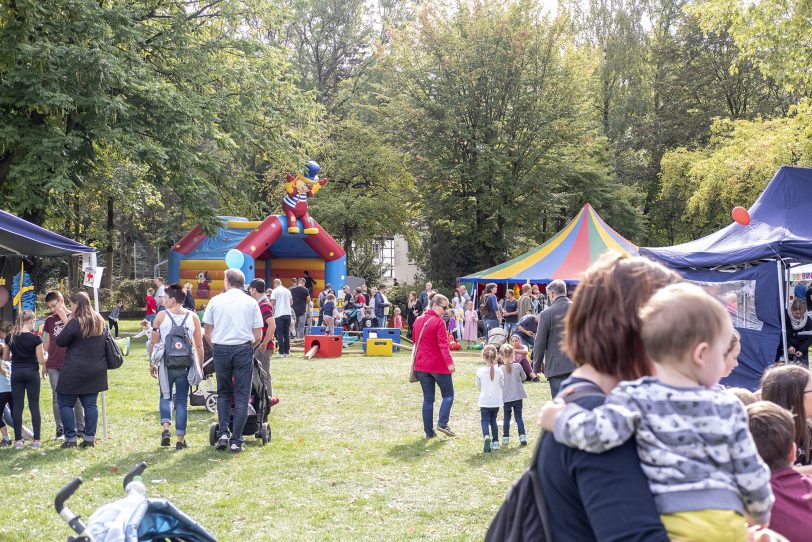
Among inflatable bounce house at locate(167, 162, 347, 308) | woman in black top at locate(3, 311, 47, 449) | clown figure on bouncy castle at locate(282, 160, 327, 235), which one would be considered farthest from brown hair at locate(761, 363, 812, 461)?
clown figure on bouncy castle at locate(282, 160, 327, 235)

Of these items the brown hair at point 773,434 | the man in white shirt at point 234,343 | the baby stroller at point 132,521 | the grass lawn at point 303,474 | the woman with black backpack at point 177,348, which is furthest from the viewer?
the woman with black backpack at point 177,348

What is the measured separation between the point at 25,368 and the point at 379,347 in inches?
492

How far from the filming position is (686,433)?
192 centimetres

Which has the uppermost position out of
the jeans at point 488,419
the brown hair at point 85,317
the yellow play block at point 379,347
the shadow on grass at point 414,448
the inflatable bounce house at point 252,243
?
the inflatable bounce house at point 252,243

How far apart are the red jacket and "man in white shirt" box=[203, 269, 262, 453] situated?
191 cm

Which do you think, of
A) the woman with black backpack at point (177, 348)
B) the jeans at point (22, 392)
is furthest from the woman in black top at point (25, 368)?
the woman with black backpack at point (177, 348)

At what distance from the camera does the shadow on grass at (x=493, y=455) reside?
8.83m

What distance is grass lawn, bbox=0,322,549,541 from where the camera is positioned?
21.3ft

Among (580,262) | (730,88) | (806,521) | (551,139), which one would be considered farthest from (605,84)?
(806,521)

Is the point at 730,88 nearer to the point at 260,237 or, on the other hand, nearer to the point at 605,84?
the point at 605,84

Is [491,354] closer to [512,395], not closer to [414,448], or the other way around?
[512,395]

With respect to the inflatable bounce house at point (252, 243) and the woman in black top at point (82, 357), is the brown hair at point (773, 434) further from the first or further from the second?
the inflatable bounce house at point (252, 243)

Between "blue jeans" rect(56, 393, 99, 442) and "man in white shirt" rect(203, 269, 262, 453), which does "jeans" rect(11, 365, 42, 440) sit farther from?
"man in white shirt" rect(203, 269, 262, 453)

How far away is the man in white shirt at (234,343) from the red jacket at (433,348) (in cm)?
191
